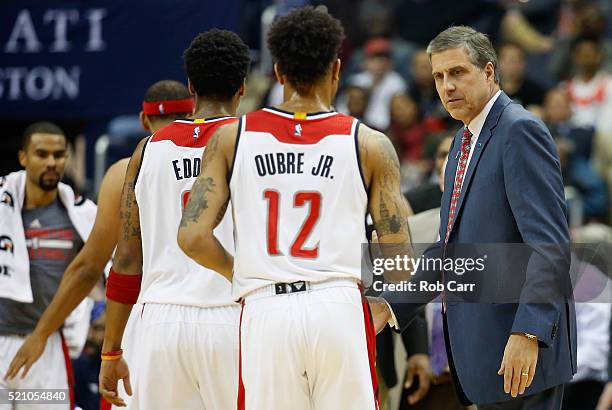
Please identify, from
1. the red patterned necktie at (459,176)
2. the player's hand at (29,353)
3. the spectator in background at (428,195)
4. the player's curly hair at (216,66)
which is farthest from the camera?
the spectator in background at (428,195)

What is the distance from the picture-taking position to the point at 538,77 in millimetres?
14227

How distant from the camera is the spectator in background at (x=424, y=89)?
13.1 metres

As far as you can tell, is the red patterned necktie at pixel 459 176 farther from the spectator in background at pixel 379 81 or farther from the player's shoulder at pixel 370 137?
the spectator in background at pixel 379 81

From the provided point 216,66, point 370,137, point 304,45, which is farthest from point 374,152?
point 216,66

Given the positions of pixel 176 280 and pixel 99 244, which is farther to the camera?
pixel 99 244

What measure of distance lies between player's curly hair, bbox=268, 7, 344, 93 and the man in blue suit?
628mm

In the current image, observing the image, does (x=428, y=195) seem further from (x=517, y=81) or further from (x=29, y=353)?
(x=517, y=81)

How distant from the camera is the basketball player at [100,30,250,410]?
5.67 meters

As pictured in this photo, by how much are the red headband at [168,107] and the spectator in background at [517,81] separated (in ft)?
21.2

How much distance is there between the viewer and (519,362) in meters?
4.86

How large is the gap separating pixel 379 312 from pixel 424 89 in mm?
8055

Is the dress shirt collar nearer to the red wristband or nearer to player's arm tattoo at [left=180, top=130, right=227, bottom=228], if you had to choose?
player's arm tattoo at [left=180, top=130, right=227, bottom=228]
